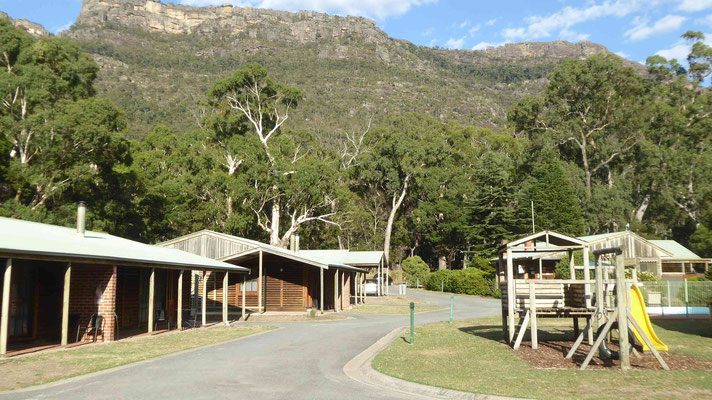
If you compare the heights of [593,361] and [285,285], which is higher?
[285,285]

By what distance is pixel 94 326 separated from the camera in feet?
55.8

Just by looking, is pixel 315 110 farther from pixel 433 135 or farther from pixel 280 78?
pixel 433 135

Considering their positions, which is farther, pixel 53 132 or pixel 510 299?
pixel 53 132

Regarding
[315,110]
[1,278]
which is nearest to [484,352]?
[1,278]

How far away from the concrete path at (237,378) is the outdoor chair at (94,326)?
11.9 ft

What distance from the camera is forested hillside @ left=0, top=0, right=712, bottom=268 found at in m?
39.5

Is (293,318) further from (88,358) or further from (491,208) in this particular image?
(491,208)

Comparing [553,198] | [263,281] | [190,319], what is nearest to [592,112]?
[553,198]

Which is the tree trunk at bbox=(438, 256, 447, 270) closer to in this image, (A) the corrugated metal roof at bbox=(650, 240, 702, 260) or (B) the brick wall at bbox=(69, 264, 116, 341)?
(A) the corrugated metal roof at bbox=(650, 240, 702, 260)

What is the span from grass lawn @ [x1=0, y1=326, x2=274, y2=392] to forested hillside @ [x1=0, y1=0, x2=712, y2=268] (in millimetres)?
24094

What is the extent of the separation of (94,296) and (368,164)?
56.2 meters

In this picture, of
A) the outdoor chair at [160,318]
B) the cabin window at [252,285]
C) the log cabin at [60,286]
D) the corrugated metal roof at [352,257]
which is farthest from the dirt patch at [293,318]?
the corrugated metal roof at [352,257]

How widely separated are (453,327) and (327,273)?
1643 cm

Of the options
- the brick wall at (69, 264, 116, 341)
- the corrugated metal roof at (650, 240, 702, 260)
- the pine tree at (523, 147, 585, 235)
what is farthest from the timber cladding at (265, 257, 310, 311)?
the pine tree at (523, 147, 585, 235)
